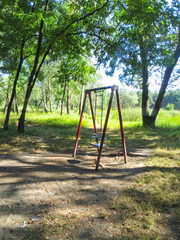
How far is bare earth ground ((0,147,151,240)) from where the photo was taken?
238 centimetres

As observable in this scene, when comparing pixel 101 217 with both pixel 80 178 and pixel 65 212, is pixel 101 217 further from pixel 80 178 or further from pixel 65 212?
pixel 80 178

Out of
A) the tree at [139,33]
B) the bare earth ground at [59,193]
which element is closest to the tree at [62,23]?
the tree at [139,33]

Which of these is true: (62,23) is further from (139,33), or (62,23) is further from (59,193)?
(59,193)

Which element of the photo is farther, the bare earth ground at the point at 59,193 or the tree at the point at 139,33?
the tree at the point at 139,33

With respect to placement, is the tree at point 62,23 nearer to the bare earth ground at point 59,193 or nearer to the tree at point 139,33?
the tree at point 139,33

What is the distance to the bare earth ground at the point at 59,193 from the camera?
7.82ft

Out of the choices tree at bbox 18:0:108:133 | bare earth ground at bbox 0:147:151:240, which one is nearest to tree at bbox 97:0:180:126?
tree at bbox 18:0:108:133

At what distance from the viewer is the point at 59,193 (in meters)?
3.35

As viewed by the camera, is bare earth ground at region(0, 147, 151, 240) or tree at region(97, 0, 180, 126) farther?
tree at region(97, 0, 180, 126)

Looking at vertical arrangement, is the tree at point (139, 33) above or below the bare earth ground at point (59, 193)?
above

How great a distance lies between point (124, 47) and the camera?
27.7 ft

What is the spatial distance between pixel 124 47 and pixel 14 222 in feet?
26.7

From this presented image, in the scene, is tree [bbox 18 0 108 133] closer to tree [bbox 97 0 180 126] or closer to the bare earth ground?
tree [bbox 97 0 180 126]

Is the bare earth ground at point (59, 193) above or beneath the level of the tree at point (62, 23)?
beneath
